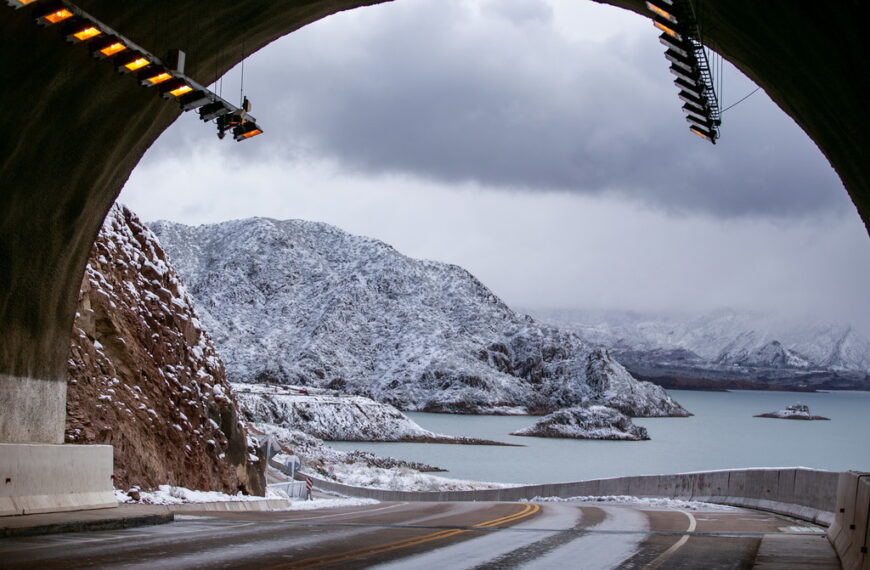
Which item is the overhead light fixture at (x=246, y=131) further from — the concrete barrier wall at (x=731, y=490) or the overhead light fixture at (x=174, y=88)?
the concrete barrier wall at (x=731, y=490)

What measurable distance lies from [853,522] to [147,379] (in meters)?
18.1

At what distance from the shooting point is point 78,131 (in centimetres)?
1398

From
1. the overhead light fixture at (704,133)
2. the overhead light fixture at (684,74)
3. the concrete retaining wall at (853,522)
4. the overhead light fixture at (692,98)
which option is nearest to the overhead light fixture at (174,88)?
the overhead light fixture at (684,74)

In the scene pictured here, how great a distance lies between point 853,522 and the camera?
1245 centimetres

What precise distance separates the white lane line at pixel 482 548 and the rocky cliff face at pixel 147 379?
901 cm

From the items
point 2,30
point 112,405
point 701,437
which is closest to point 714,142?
point 2,30

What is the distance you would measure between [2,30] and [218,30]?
3304 millimetres

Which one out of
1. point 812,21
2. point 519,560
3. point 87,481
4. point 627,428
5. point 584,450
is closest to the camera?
point 812,21

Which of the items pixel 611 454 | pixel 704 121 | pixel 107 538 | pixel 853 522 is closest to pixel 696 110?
pixel 704 121

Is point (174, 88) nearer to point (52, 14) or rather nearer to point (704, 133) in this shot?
point (52, 14)

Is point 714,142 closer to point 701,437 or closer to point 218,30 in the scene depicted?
point 218,30

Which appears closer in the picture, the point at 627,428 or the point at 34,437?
the point at 34,437

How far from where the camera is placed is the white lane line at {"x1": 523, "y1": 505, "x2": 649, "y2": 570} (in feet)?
39.5

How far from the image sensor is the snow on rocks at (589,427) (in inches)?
6919
